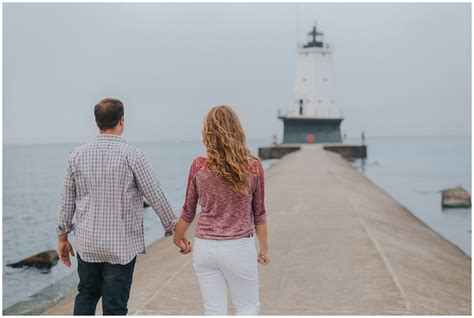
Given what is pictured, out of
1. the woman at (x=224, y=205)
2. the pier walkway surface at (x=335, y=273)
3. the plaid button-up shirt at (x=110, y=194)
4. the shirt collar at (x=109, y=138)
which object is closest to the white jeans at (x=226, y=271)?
the woman at (x=224, y=205)

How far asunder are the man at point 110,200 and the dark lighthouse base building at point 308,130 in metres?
49.4

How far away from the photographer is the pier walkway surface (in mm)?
5590

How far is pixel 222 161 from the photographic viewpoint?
10.8 ft

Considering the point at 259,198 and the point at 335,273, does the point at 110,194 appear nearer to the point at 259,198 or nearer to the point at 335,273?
the point at 259,198

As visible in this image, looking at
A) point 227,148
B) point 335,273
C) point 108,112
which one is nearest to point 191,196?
point 227,148

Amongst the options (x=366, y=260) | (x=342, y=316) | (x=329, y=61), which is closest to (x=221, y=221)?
(x=342, y=316)

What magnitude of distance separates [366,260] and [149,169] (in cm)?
470

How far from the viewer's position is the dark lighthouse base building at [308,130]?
52938 millimetres

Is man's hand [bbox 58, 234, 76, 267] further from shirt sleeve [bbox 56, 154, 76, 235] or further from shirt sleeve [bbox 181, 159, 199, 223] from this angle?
shirt sleeve [bbox 181, 159, 199, 223]

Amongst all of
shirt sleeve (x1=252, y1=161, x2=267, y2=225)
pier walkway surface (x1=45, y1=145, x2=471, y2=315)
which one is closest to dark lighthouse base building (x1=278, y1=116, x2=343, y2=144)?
pier walkway surface (x1=45, y1=145, x2=471, y2=315)

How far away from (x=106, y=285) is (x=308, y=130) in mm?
50294

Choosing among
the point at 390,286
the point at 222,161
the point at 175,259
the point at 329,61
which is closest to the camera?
the point at 222,161

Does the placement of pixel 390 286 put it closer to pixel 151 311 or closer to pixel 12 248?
pixel 151 311

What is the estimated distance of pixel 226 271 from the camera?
11.1 feet
